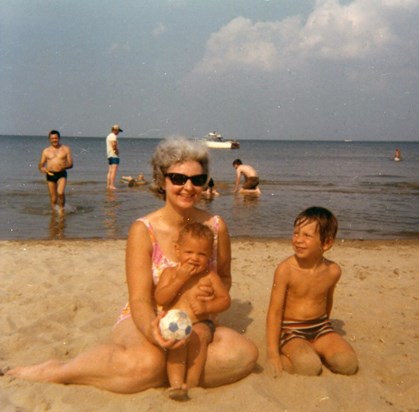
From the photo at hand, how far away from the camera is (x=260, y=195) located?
1531 centimetres

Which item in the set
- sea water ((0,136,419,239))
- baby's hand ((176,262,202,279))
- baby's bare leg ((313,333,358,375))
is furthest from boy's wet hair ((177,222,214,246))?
sea water ((0,136,419,239))

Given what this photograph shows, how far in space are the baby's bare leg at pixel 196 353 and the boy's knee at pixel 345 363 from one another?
0.91 meters

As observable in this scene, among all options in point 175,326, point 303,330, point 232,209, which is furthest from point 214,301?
point 232,209

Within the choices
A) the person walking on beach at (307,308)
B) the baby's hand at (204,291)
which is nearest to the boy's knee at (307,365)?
the person walking on beach at (307,308)

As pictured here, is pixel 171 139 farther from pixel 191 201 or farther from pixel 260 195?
A: pixel 260 195

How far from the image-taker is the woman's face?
3.21 metres

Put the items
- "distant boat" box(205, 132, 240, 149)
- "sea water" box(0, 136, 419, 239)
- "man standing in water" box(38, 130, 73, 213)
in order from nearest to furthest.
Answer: "sea water" box(0, 136, 419, 239) → "man standing in water" box(38, 130, 73, 213) → "distant boat" box(205, 132, 240, 149)

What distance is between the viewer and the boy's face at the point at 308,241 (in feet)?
11.0

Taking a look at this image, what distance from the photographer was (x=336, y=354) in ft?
10.9

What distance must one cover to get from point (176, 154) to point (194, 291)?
0.87 metres

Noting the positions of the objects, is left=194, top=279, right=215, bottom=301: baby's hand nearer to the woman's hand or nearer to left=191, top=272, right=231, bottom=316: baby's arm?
left=191, top=272, right=231, bottom=316: baby's arm

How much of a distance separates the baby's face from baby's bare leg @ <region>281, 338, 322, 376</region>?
856mm

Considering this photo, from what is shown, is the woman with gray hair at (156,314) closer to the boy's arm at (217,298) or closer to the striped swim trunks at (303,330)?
the boy's arm at (217,298)

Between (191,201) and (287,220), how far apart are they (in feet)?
24.8
